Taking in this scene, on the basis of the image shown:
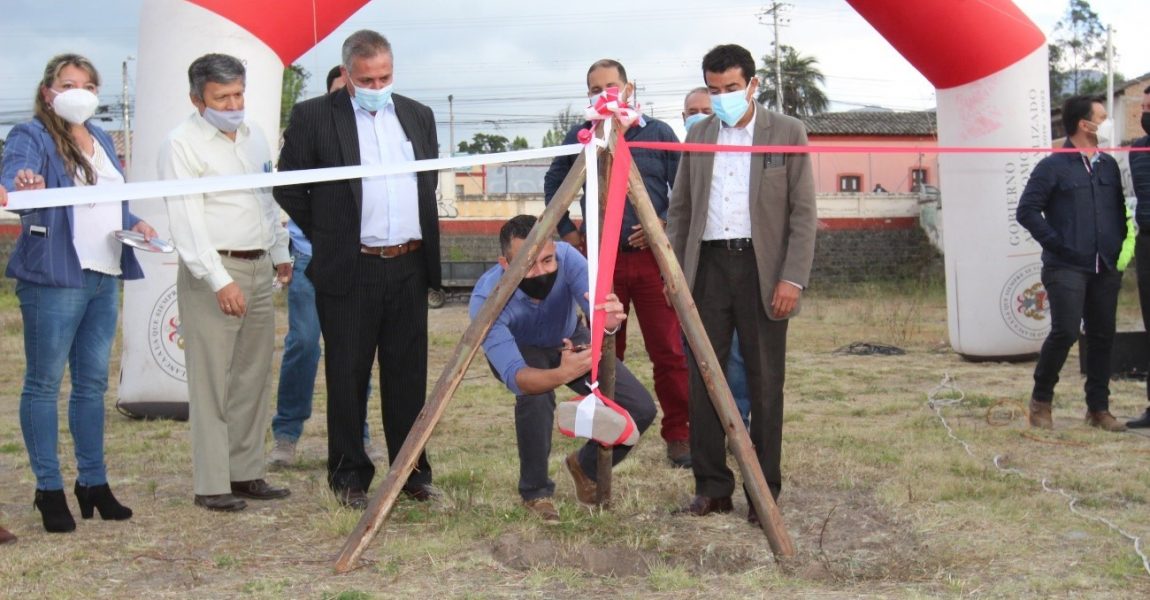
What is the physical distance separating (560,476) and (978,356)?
5.20 meters

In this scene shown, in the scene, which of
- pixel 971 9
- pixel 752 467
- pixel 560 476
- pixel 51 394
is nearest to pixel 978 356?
pixel 971 9

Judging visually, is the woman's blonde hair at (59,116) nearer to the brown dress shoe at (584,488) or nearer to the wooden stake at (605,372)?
the wooden stake at (605,372)

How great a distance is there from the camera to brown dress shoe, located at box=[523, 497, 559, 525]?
448 cm

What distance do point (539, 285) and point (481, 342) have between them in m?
0.57

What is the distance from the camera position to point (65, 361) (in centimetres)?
441

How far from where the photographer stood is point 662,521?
4535mm

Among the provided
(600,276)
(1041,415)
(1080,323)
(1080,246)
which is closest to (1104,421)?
(1041,415)

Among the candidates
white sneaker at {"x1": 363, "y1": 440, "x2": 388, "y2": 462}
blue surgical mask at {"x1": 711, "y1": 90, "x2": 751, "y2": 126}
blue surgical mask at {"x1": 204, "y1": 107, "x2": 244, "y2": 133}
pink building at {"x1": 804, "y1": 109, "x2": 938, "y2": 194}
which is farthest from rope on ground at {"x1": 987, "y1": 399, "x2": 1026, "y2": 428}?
pink building at {"x1": 804, "y1": 109, "x2": 938, "y2": 194}

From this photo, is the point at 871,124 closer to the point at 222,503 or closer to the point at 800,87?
the point at 800,87

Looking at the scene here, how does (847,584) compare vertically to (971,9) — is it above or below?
below

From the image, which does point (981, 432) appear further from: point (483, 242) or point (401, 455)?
point (483, 242)

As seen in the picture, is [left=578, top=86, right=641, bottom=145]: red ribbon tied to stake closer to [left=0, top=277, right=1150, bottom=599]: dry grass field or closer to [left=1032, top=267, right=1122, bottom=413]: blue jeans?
[left=0, top=277, right=1150, bottom=599]: dry grass field

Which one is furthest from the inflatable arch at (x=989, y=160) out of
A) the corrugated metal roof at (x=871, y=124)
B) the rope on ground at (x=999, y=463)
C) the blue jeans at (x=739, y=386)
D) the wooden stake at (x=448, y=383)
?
the corrugated metal roof at (x=871, y=124)

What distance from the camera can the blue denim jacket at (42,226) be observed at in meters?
4.22
